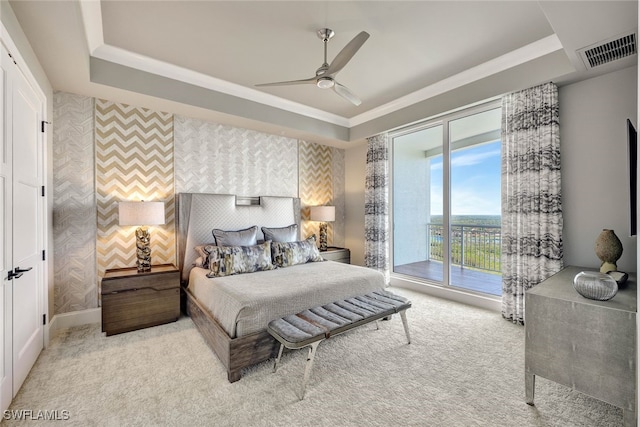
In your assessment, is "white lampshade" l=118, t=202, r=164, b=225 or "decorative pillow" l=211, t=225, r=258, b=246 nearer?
"white lampshade" l=118, t=202, r=164, b=225

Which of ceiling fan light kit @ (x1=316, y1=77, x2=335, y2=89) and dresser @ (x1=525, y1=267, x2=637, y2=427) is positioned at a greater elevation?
ceiling fan light kit @ (x1=316, y1=77, x2=335, y2=89)

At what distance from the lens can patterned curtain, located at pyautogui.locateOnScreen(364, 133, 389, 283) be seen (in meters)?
4.93

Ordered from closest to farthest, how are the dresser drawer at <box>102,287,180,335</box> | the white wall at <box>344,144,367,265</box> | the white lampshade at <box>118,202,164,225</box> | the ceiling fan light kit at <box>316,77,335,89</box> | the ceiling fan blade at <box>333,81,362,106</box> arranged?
the ceiling fan light kit at <box>316,77,335,89</box> < the ceiling fan blade at <box>333,81,362,106</box> < the dresser drawer at <box>102,287,180,335</box> < the white lampshade at <box>118,202,164,225</box> < the white wall at <box>344,144,367,265</box>

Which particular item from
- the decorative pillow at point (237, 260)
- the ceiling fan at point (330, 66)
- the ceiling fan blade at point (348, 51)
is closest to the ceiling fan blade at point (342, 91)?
the ceiling fan at point (330, 66)

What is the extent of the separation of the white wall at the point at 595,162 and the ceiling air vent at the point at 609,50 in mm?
450

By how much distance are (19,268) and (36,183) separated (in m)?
0.87

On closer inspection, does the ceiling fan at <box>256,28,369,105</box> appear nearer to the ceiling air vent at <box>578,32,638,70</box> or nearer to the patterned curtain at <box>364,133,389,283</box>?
the ceiling air vent at <box>578,32,638,70</box>

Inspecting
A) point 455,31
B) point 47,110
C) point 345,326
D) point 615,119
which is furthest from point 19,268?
point 615,119

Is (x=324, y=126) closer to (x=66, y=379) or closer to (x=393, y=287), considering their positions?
(x=393, y=287)

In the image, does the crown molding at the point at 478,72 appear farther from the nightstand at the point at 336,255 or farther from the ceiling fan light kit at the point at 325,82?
the nightstand at the point at 336,255

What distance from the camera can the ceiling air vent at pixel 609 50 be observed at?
2188 mm

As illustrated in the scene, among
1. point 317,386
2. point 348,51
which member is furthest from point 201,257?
point 348,51

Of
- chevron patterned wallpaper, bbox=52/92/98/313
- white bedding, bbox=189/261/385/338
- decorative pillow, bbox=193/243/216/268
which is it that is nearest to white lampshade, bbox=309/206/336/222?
white bedding, bbox=189/261/385/338

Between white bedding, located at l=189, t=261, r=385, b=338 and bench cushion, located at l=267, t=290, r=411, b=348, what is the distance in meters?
0.10
